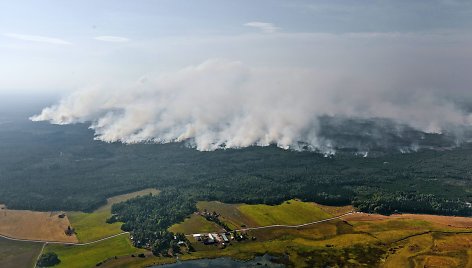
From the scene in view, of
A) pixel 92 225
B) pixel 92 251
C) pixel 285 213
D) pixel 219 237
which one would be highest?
pixel 285 213

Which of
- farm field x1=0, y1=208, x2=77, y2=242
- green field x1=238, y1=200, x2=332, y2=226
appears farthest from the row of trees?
green field x1=238, y1=200, x2=332, y2=226

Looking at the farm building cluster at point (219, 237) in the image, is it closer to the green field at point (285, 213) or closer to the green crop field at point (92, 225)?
the green field at point (285, 213)

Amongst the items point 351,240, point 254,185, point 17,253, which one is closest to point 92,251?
point 17,253

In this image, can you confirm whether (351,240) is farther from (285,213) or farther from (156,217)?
(156,217)

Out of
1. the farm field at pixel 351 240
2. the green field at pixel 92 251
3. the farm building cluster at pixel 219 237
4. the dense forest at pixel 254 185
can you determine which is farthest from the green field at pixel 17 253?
the farm building cluster at pixel 219 237

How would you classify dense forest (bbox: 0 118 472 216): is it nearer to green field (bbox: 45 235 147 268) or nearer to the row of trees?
the row of trees

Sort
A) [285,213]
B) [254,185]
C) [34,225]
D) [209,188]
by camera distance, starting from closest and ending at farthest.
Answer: [34,225] → [285,213] → [209,188] → [254,185]

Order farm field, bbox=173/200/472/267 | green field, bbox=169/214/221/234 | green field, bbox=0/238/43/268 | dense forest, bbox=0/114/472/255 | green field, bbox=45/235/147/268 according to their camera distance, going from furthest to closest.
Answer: dense forest, bbox=0/114/472/255 → green field, bbox=169/214/221/234 → farm field, bbox=173/200/472/267 → green field, bbox=45/235/147/268 → green field, bbox=0/238/43/268
